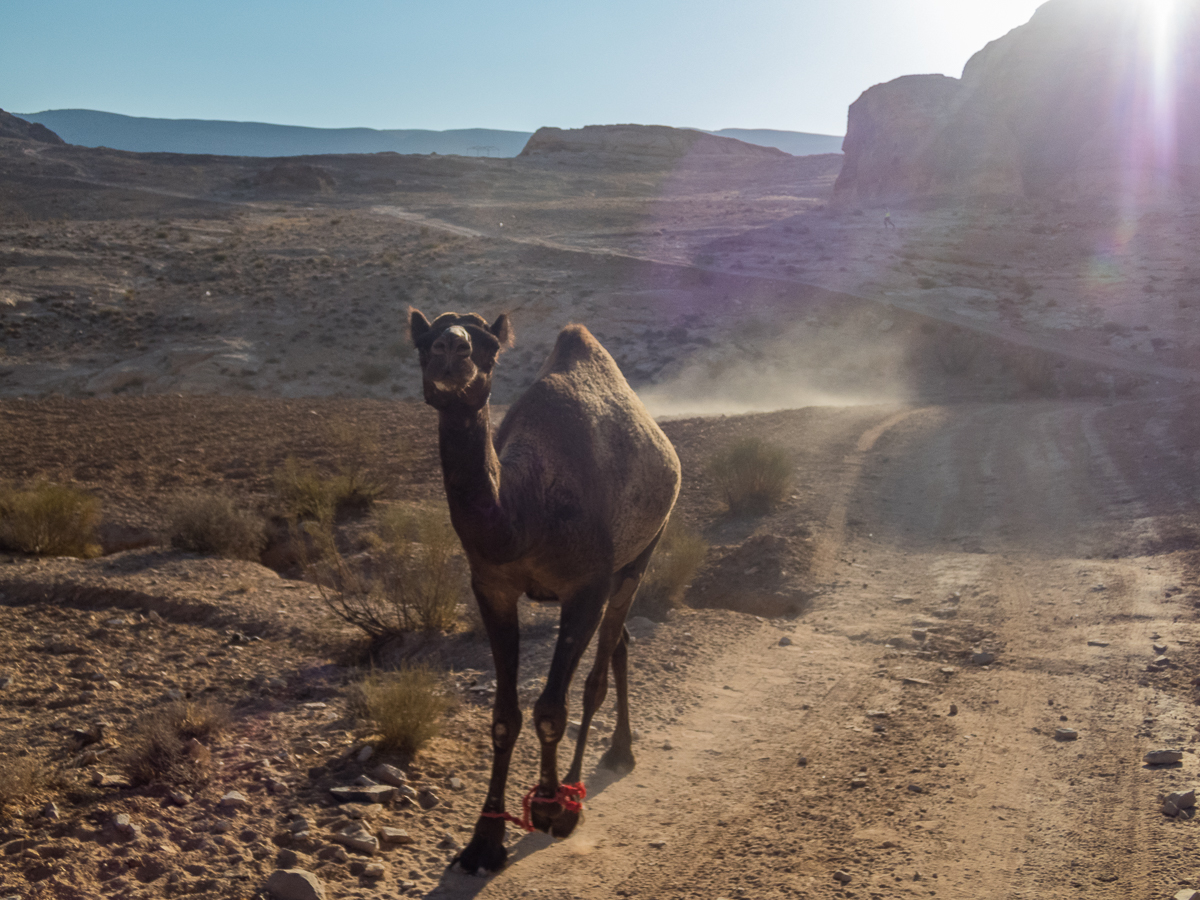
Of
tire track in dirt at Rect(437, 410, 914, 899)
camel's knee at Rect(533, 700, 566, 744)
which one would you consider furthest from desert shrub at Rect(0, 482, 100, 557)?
camel's knee at Rect(533, 700, 566, 744)

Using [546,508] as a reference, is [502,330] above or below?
above

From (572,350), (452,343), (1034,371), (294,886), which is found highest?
(452,343)

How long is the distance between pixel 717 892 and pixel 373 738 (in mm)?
2574

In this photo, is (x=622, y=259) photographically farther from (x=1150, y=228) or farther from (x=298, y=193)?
(x=298, y=193)

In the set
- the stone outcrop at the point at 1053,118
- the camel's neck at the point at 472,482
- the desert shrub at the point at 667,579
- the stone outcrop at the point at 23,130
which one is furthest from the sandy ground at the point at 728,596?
the stone outcrop at the point at 23,130

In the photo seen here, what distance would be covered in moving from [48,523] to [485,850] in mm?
9323

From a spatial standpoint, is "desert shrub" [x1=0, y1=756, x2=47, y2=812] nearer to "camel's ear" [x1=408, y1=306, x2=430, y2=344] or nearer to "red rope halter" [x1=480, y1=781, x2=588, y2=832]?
"red rope halter" [x1=480, y1=781, x2=588, y2=832]

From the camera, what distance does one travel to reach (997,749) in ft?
20.4

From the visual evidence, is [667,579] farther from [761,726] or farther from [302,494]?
[302,494]

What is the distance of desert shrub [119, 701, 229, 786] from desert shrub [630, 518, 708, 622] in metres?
4.65

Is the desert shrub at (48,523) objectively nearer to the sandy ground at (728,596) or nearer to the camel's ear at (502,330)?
the sandy ground at (728,596)

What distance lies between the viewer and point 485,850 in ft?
16.0

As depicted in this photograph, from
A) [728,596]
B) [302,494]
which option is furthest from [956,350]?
[302,494]

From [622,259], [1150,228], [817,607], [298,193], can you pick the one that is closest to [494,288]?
[622,259]
